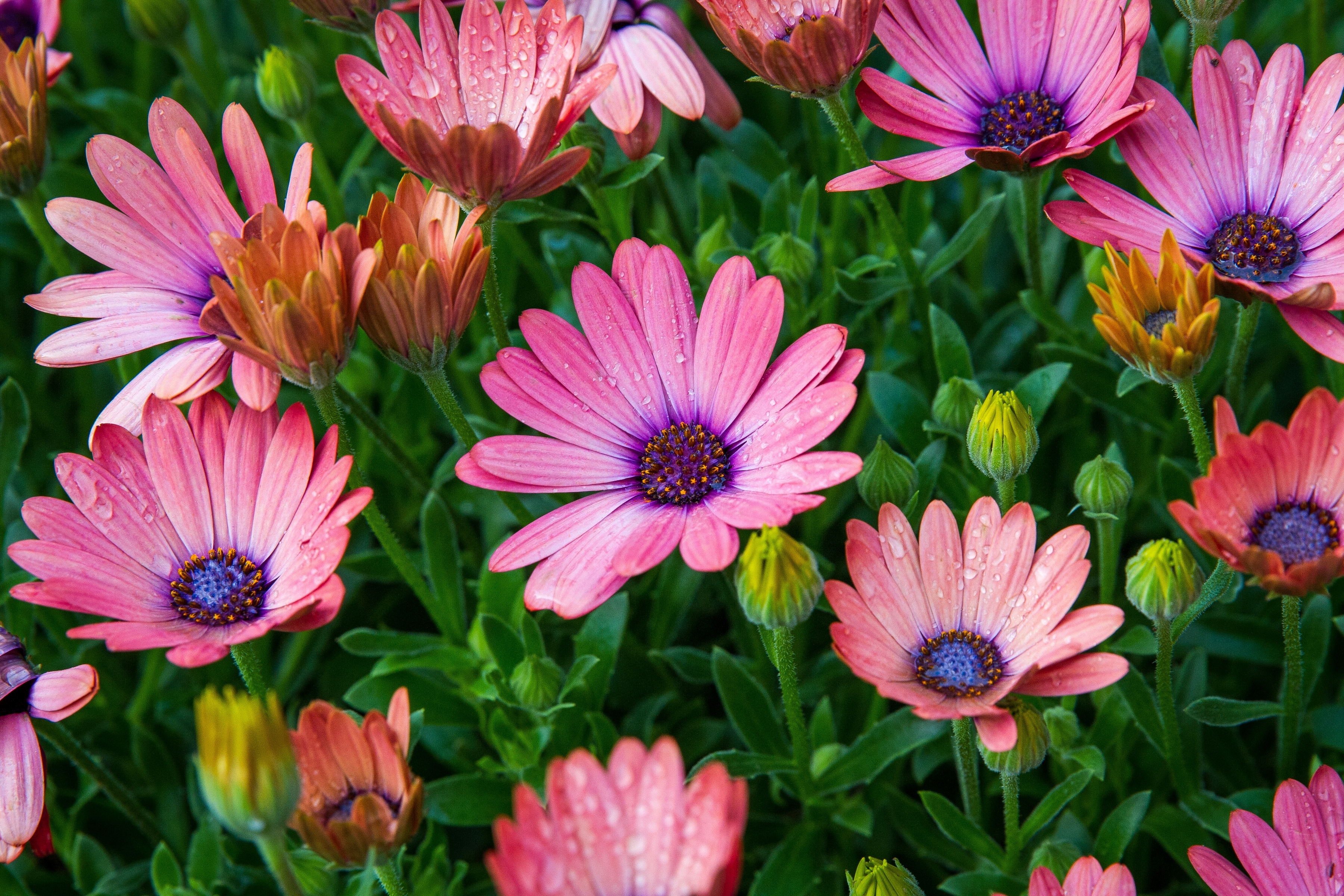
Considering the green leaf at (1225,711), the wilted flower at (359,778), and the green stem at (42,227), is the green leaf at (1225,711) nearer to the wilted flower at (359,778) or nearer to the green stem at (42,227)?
the wilted flower at (359,778)

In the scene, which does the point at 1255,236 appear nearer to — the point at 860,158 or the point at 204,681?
the point at 860,158

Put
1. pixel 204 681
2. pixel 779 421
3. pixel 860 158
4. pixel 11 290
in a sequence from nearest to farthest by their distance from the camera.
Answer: pixel 779 421 < pixel 860 158 < pixel 204 681 < pixel 11 290

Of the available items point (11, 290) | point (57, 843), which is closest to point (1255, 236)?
point (57, 843)

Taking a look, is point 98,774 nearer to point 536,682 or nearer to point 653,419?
point 536,682

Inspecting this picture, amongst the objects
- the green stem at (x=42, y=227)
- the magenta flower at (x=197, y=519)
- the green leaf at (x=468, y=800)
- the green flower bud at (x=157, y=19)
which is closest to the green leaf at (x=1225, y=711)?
the green leaf at (x=468, y=800)

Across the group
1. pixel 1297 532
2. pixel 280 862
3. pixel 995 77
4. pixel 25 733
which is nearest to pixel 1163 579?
pixel 1297 532

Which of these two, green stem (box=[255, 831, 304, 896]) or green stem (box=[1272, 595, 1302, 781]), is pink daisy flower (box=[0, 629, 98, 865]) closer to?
green stem (box=[255, 831, 304, 896])

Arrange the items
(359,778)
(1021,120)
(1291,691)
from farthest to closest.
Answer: (1021,120)
(1291,691)
(359,778)
